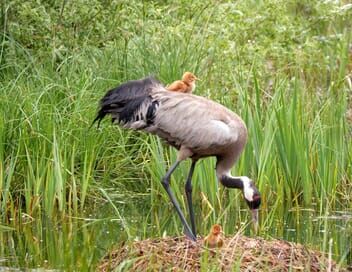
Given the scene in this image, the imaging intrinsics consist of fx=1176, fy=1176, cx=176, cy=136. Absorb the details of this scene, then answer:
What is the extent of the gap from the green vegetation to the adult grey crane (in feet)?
1.76

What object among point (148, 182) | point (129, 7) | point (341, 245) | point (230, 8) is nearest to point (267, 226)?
point (341, 245)

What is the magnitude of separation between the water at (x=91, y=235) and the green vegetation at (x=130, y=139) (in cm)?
1

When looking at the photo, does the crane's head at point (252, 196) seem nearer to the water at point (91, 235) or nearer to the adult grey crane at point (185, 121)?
the adult grey crane at point (185, 121)

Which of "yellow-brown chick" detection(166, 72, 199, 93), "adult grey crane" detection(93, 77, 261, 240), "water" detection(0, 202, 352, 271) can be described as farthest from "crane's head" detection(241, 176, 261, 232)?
"yellow-brown chick" detection(166, 72, 199, 93)

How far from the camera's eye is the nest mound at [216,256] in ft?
23.6

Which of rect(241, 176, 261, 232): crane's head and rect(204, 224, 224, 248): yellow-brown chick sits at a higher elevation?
rect(241, 176, 261, 232): crane's head

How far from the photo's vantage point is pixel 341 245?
858cm

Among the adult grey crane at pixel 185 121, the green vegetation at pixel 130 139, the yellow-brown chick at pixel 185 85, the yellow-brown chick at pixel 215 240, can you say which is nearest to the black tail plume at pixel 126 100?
the adult grey crane at pixel 185 121

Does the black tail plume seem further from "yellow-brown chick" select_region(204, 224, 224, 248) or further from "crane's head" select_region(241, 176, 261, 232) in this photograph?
"yellow-brown chick" select_region(204, 224, 224, 248)

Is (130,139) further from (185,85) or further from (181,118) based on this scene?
(181,118)

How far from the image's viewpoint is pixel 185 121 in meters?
8.27

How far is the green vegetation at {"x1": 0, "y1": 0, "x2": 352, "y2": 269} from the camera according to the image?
8.95m

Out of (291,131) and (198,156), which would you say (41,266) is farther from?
(291,131)

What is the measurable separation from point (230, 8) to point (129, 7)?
4.92ft
